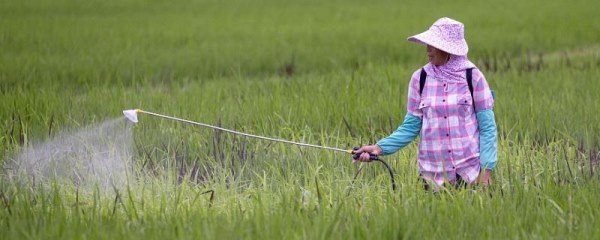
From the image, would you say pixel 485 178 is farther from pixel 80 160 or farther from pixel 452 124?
pixel 80 160

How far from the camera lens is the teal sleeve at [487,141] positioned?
12.6ft

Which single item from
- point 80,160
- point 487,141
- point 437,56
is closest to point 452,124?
point 487,141

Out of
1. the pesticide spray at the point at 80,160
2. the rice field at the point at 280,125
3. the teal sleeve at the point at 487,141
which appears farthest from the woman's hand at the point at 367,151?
the pesticide spray at the point at 80,160

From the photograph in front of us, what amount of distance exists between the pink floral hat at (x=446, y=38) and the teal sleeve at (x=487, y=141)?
0.78 ft

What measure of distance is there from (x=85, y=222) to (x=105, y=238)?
0.33 metres

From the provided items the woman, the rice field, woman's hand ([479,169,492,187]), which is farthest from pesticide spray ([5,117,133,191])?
woman's hand ([479,169,492,187])

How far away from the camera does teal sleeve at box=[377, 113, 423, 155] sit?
13.0 feet

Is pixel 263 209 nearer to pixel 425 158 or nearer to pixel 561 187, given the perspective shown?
pixel 425 158

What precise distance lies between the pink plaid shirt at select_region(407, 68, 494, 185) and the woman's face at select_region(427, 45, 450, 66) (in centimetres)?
6

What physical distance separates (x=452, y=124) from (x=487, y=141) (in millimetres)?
137

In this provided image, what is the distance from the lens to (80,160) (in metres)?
4.71

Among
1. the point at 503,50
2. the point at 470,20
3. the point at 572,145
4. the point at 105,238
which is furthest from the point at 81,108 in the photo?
the point at 470,20

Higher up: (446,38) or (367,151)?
(446,38)

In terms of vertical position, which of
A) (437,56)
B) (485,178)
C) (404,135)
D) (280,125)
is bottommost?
(280,125)
